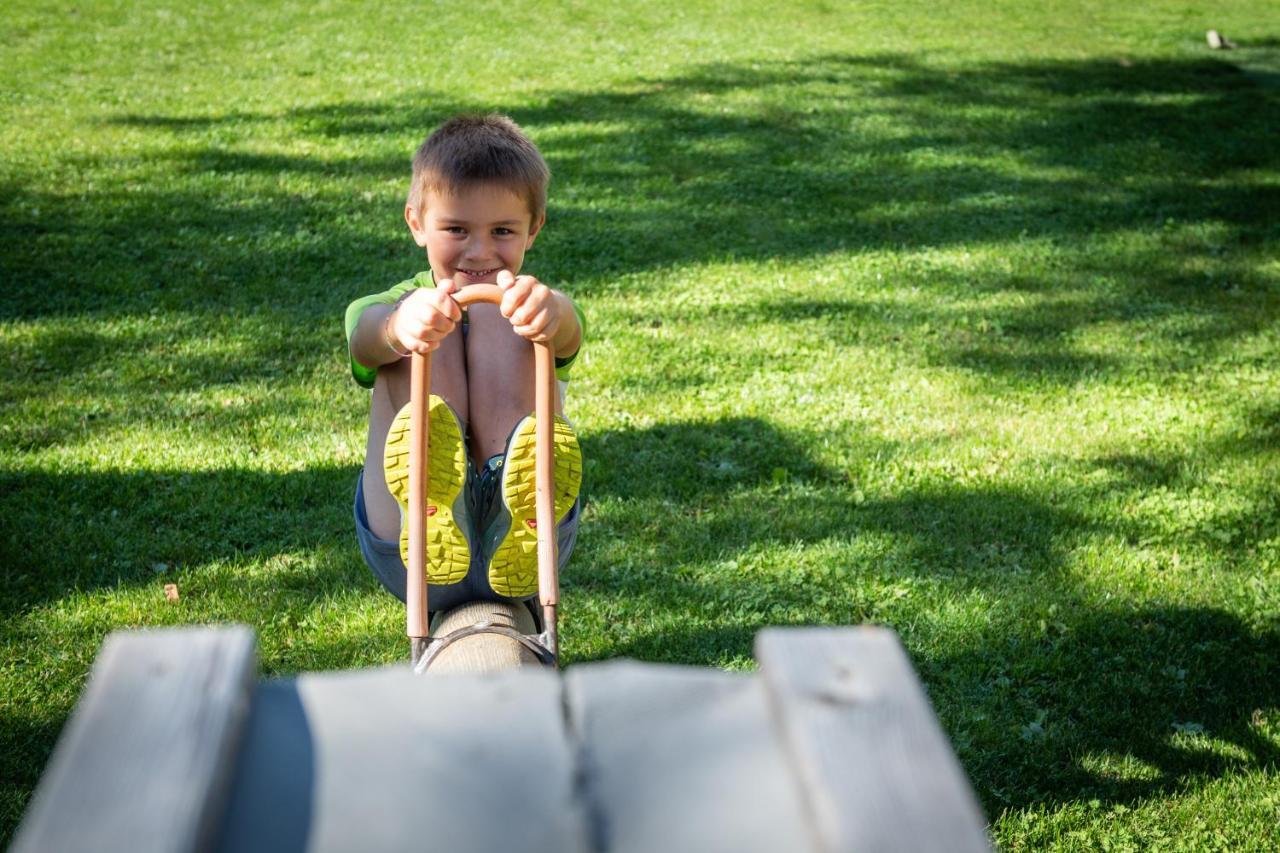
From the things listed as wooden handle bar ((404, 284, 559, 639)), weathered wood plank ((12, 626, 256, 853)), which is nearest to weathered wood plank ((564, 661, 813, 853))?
weathered wood plank ((12, 626, 256, 853))

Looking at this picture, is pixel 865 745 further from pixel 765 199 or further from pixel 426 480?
pixel 765 199

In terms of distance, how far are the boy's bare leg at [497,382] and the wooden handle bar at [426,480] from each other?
401 mm

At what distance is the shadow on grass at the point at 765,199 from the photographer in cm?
608

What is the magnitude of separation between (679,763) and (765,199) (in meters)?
6.87

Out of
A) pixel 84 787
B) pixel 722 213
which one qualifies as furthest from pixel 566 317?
pixel 722 213

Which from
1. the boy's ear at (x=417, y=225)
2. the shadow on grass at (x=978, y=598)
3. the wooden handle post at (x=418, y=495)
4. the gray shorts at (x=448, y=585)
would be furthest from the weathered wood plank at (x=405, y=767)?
the shadow on grass at (x=978, y=598)

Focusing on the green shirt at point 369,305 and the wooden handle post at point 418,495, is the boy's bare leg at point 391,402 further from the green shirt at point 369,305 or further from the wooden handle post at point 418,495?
the wooden handle post at point 418,495

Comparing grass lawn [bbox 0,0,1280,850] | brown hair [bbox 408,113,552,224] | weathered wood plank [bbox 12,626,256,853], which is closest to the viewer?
weathered wood plank [bbox 12,626,256,853]

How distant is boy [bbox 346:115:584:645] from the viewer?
2711mm

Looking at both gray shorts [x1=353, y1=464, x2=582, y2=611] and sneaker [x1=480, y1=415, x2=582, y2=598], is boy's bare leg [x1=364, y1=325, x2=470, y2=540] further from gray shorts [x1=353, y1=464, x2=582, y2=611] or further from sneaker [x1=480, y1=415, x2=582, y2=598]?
sneaker [x1=480, y1=415, x2=582, y2=598]

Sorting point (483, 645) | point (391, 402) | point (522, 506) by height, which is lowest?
point (483, 645)

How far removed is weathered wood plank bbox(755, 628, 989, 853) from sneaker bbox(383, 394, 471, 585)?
1466mm

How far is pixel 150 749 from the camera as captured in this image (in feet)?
3.77

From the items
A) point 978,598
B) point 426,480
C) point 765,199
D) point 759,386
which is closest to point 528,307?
point 426,480
